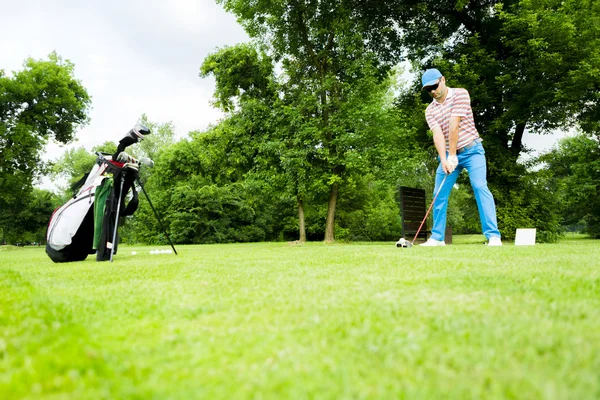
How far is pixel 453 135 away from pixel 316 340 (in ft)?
20.6

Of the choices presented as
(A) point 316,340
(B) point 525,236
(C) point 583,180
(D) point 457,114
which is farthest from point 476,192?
(C) point 583,180

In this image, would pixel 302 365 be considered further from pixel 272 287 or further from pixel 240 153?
pixel 240 153

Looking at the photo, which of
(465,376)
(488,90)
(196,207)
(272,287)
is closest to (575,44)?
(488,90)

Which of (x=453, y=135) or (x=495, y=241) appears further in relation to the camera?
(x=453, y=135)

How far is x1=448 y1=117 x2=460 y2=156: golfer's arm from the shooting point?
7.21m

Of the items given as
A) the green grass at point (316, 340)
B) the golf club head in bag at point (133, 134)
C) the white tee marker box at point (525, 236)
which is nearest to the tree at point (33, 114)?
the golf club head in bag at point (133, 134)

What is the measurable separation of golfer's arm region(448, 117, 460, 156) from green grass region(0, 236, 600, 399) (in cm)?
434

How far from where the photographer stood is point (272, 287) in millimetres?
3203

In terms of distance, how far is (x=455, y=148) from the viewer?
7359 millimetres

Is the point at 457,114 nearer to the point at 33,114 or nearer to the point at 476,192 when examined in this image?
the point at 476,192

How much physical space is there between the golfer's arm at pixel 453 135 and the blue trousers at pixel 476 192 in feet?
1.12

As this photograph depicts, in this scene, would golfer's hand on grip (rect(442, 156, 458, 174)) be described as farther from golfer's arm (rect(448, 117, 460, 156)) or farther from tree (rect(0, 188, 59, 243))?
tree (rect(0, 188, 59, 243))

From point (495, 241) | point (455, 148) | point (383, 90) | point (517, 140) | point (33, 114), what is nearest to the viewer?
point (495, 241)

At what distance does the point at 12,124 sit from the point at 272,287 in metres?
34.8
